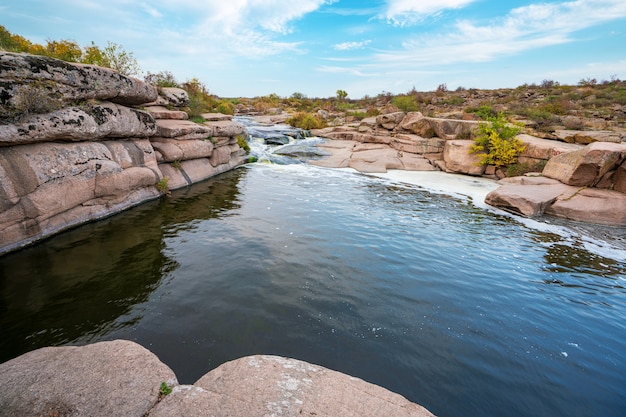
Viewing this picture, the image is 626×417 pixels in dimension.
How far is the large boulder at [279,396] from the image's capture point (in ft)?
8.68

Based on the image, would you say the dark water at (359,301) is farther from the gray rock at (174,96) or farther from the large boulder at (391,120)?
the large boulder at (391,120)

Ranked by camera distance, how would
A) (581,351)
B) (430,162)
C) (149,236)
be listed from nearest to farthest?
(581,351)
(149,236)
(430,162)

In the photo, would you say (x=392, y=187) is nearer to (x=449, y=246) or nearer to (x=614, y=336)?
(x=449, y=246)

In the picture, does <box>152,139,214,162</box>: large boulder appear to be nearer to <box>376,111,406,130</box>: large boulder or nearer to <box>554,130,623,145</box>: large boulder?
<box>376,111,406,130</box>: large boulder

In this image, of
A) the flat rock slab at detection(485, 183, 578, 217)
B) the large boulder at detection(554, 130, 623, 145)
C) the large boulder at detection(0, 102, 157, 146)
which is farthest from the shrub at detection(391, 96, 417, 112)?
the large boulder at detection(0, 102, 157, 146)

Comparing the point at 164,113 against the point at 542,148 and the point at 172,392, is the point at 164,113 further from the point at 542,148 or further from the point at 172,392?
the point at 542,148

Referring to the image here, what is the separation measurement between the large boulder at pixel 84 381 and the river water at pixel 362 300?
2.67 feet

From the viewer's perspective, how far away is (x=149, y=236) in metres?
8.06

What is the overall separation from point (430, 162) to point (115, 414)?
65.9ft

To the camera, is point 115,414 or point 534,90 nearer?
point 115,414

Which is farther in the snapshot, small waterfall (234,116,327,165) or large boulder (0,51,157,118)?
small waterfall (234,116,327,165)

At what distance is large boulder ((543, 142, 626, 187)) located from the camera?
36.6 ft

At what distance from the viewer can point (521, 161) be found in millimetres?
16062

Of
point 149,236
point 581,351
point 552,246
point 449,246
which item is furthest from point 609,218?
point 149,236
